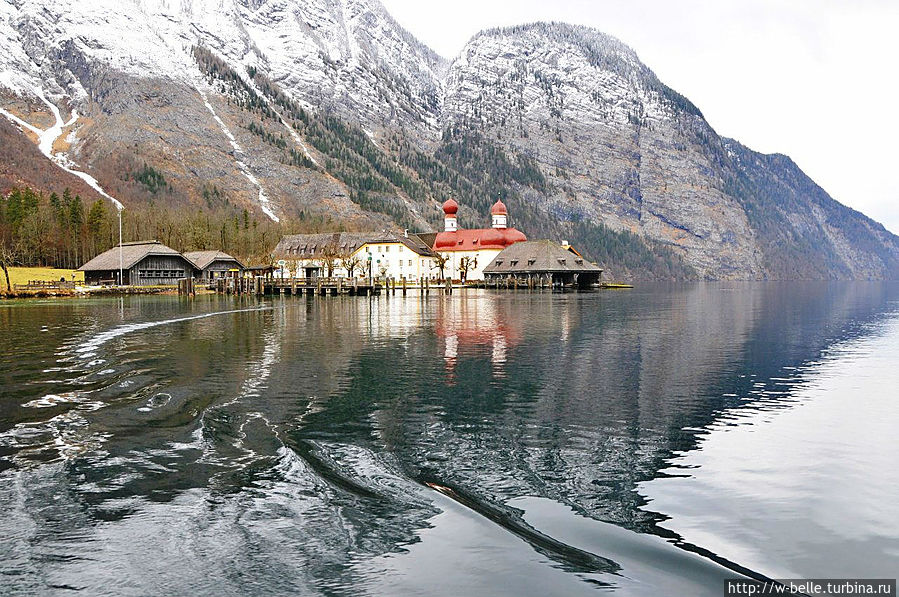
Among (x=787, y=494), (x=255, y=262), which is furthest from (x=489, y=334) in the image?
(x=255, y=262)

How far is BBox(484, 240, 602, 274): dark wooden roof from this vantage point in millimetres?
163500

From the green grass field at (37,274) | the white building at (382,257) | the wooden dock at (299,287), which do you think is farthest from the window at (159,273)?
the white building at (382,257)

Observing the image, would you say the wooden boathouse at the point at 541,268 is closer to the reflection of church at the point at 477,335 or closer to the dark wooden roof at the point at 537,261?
→ the dark wooden roof at the point at 537,261

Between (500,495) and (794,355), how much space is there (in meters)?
30.8

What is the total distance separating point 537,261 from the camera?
545 ft

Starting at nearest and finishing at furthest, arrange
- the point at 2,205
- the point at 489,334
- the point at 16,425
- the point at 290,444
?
the point at 290,444 < the point at 16,425 < the point at 489,334 < the point at 2,205

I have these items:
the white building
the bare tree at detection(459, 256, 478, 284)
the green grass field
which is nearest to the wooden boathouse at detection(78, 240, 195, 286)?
the green grass field

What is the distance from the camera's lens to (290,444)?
61.7 feet

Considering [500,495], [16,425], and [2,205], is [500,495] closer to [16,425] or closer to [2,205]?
[16,425]

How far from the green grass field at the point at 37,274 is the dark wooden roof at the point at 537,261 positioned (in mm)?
89843

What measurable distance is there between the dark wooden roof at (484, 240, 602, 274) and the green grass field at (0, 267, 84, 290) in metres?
89.8

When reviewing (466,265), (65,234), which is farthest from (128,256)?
(466,265)

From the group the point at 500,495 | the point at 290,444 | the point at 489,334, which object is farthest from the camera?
the point at 489,334

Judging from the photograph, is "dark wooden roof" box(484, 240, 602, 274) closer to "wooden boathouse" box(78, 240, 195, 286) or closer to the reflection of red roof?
the reflection of red roof
